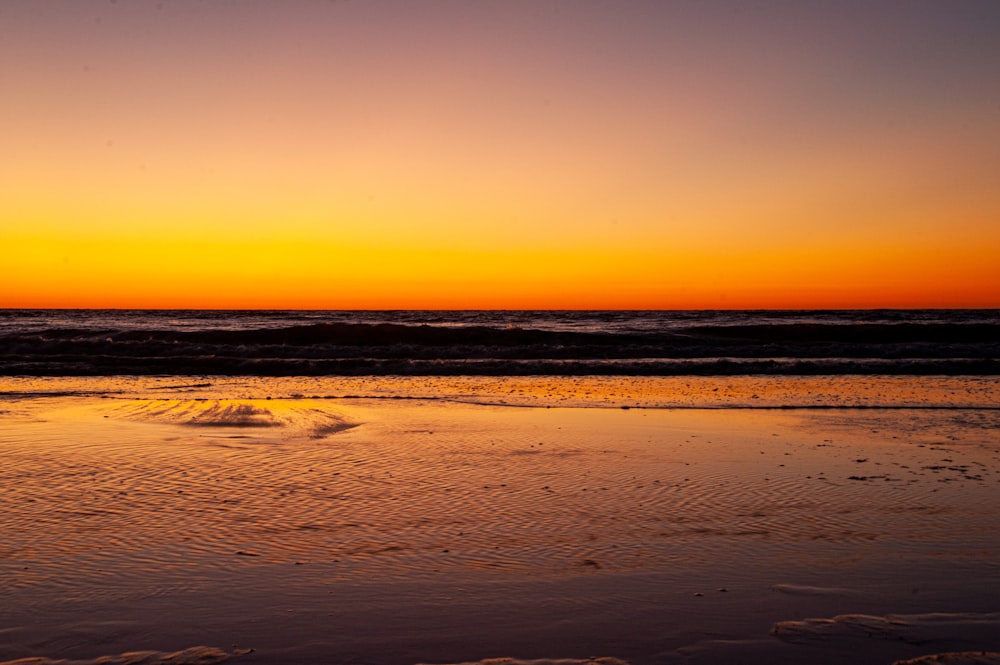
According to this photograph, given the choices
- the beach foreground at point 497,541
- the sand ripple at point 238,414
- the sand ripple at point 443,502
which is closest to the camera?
the beach foreground at point 497,541

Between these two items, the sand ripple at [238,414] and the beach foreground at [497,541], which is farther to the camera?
the sand ripple at [238,414]

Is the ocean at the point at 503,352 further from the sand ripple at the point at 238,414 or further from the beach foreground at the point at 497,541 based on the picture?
the beach foreground at the point at 497,541

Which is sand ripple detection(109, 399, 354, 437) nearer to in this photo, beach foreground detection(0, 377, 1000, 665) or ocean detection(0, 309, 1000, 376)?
beach foreground detection(0, 377, 1000, 665)

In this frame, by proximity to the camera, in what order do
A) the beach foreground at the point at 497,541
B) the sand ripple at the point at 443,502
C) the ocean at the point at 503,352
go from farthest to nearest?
the ocean at the point at 503,352
the sand ripple at the point at 443,502
the beach foreground at the point at 497,541

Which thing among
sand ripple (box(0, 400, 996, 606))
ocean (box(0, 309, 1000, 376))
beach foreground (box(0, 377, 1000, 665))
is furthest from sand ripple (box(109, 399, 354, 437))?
ocean (box(0, 309, 1000, 376))

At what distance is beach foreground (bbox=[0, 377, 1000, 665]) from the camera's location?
4.23 metres

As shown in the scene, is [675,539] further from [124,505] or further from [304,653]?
[124,505]

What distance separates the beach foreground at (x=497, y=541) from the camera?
4.23 m

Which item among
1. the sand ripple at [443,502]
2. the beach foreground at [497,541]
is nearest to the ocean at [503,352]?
the beach foreground at [497,541]

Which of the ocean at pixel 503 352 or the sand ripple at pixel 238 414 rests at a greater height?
the ocean at pixel 503 352

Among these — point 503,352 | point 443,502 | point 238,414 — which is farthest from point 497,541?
point 503,352

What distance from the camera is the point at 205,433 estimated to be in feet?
36.9

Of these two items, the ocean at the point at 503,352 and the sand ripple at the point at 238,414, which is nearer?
the sand ripple at the point at 238,414

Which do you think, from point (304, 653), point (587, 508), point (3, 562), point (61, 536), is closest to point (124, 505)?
point (61, 536)
